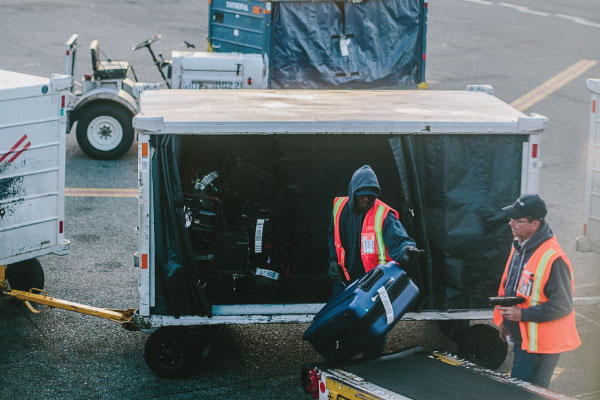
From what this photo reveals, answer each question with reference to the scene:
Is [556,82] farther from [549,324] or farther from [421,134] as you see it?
[549,324]

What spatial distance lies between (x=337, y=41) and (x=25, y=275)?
7605mm

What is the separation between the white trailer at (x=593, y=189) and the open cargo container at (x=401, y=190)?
1.25 m

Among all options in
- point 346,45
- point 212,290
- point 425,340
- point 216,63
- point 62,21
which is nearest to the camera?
point 212,290

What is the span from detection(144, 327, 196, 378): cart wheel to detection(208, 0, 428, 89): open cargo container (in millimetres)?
7554

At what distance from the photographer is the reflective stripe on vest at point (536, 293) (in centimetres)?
554

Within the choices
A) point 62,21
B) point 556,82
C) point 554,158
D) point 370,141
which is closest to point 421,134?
point 370,141

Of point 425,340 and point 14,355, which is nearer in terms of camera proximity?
point 14,355

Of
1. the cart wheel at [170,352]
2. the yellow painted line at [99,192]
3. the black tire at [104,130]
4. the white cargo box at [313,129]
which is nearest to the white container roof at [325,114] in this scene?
the white cargo box at [313,129]

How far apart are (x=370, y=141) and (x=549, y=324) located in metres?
2.91

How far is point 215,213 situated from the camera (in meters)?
7.46

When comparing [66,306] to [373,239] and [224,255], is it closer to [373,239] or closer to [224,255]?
[224,255]

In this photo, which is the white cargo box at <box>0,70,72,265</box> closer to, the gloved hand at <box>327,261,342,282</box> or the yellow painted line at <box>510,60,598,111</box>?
the gloved hand at <box>327,261,342,282</box>

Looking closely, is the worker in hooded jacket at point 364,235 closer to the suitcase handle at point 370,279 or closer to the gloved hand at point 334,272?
the gloved hand at point 334,272

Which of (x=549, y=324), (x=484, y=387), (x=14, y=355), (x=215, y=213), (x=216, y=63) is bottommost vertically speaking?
(x=14, y=355)
